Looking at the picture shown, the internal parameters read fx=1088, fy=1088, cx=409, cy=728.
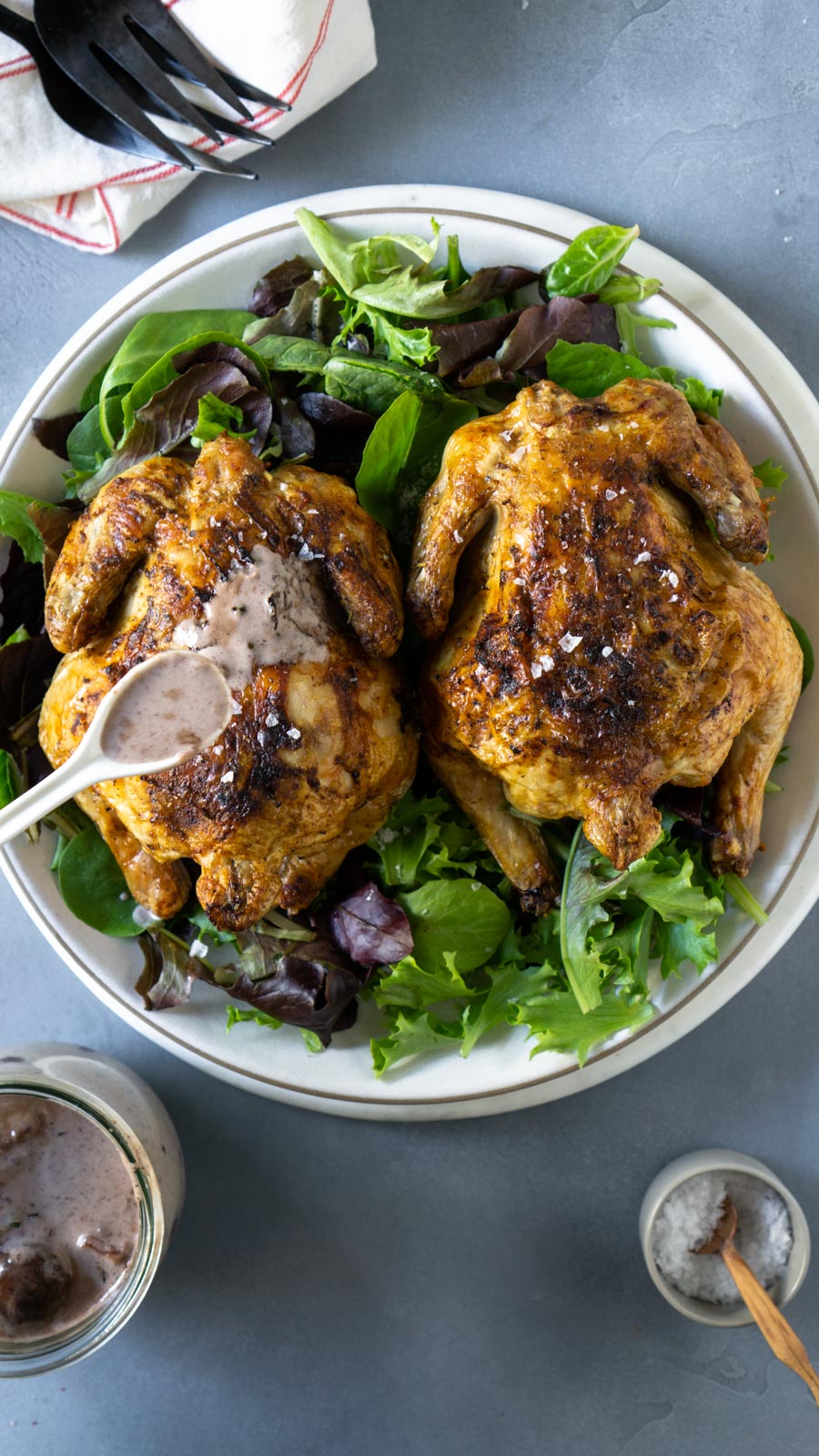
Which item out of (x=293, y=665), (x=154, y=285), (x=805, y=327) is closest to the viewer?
(x=293, y=665)

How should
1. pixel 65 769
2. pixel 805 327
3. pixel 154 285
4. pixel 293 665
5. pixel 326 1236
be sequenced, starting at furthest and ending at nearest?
pixel 326 1236 < pixel 805 327 < pixel 154 285 < pixel 293 665 < pixel 65 769

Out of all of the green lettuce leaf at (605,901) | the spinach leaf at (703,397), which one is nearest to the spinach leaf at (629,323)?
the spinach leaf at (703,397)

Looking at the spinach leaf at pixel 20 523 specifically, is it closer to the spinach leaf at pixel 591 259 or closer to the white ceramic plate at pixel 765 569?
the white ceramic plate at pixel 765 569

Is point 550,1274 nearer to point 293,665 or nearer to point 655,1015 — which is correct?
point 655,1015

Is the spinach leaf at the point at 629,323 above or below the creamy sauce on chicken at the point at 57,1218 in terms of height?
above

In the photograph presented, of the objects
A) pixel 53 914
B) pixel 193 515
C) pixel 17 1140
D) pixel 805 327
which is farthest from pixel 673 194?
pixel 17 1140
